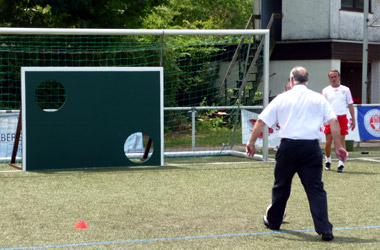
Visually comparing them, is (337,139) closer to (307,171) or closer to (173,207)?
(307,171)

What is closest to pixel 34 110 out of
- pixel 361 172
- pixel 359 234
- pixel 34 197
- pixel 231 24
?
pixel 34 197

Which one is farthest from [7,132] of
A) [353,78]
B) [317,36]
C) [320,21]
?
[353,78]

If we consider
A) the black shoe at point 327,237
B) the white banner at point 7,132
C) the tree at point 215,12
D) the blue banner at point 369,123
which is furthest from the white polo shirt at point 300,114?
the tree at point 215,12

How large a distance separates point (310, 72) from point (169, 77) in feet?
17.1

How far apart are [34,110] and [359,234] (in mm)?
7385

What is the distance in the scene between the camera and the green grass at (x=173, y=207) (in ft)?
22.9

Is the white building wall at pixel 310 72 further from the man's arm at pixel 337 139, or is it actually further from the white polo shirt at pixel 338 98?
the man's arm at pixel 337 139

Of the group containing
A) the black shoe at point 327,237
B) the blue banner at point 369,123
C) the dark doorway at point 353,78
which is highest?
the dark doorway at point 353,78

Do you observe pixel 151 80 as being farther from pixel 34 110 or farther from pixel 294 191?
pixel 294 191

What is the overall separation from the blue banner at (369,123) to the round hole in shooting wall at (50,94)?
7.62 metres

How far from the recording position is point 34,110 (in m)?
12.8

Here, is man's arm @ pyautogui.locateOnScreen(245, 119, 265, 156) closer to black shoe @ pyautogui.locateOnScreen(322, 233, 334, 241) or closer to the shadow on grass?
the shadow on grass

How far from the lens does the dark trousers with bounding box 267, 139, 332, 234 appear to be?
6957mm

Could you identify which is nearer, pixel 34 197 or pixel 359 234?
pixel 359 234
